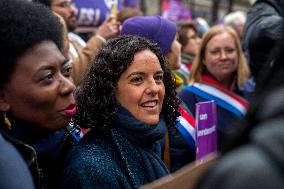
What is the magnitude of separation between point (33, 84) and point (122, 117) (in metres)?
0.54

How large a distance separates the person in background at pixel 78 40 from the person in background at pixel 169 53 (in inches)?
21.8

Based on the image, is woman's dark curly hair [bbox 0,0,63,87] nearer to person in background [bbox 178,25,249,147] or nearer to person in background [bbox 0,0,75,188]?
person in background [bbox 0,0,75,188]

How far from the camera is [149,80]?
2.38 metres

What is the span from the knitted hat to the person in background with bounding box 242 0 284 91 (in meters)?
0.70

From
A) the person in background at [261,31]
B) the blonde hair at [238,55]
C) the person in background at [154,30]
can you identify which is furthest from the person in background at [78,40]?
the person in background at [261,31]

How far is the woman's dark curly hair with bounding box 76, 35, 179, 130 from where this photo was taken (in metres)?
2.29

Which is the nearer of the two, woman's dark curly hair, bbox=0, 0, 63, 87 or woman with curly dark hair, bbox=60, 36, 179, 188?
Result: woman's dark curly hair, bbox=0, 0, 63, 87

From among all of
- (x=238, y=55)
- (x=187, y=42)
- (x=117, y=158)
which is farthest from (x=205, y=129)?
(x=187, y=42)

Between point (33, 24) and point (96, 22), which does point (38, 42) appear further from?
point (96, 22)

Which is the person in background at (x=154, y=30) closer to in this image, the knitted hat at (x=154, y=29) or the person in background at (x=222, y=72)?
the knitted hat at (x=154, y=29)

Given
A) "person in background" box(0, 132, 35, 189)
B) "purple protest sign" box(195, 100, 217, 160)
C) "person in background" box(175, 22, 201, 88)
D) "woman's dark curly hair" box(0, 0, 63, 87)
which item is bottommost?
"person in background" box(175, 22, 201, 88)

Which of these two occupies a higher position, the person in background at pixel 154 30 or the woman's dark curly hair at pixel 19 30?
the woman's dark curly hair at pixel 19 30

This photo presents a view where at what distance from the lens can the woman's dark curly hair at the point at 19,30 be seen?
1.80 m

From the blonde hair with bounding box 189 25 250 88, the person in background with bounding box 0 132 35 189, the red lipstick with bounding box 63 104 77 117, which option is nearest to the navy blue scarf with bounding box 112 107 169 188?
the red lipstick with bounding box 63 104 77 117
